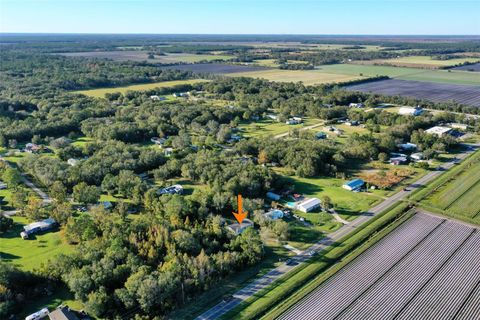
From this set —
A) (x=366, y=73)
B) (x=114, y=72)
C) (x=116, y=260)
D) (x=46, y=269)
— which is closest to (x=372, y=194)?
(x=116, y=260)

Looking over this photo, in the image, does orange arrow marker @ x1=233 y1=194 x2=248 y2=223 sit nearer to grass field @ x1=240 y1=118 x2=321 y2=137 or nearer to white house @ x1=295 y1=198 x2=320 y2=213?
white house @ x1=295 y1=198 x2=320 y2=213

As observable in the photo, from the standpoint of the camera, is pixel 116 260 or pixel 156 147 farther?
pixel 156 147

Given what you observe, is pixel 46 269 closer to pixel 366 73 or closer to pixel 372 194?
pixel 372 194

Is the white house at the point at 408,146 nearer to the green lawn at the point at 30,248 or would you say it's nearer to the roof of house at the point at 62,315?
the green lawn at the point at 30,248

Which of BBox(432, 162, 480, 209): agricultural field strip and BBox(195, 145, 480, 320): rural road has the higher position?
BBox(432, 162, 480, 209): agricultural field strip

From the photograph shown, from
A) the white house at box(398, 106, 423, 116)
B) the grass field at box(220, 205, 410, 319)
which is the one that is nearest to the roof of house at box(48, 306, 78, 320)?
A: the grass field at box(220, 205, 410, 319)
